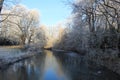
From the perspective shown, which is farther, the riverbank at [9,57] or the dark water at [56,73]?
the riverbank at [9,57]

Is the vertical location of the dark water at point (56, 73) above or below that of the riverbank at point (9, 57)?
below

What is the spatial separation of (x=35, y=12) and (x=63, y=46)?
14740 millimetres

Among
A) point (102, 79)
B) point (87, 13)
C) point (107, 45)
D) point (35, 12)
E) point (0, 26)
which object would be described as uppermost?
point (35, 12)

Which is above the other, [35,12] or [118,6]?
[35,12]

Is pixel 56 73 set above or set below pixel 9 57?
below

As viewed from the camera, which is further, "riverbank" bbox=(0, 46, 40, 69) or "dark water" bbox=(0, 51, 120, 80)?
"riverbank" bbox=(0, 46, 40, 69)

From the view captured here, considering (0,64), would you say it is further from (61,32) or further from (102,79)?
(61,32)

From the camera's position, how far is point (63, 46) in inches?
2500

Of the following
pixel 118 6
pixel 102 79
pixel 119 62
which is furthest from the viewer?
pixel 118 6

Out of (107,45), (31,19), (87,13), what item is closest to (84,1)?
(87,13)

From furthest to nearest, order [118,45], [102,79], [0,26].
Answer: [0,26] → [118,45] → [102,79]

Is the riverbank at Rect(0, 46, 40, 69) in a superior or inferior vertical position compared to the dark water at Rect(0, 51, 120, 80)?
superior

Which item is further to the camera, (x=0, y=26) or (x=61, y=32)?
(x=61, y=32)

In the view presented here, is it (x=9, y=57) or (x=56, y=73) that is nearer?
(x=56, y=73)
